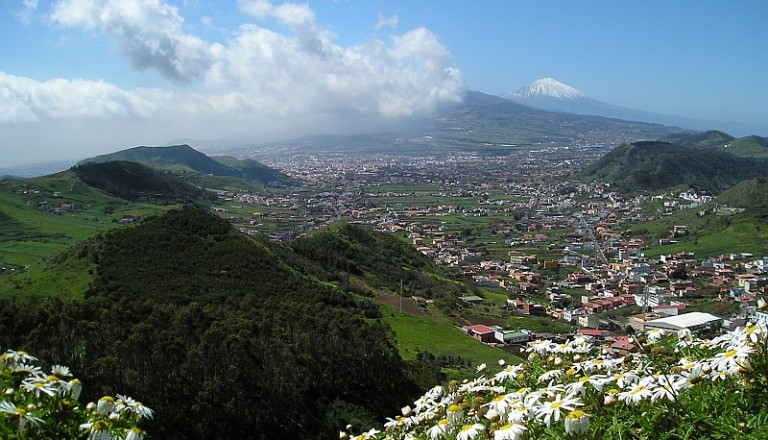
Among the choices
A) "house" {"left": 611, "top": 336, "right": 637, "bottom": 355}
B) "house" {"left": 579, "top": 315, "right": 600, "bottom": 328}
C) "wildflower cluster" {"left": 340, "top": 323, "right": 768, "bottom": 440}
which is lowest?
"house" {"left": 579, "top": 315, "right": 600, "bottom": 328}

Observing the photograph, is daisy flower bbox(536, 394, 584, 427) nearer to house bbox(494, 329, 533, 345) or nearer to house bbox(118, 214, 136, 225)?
house bbox(494, 329, 533, 345)

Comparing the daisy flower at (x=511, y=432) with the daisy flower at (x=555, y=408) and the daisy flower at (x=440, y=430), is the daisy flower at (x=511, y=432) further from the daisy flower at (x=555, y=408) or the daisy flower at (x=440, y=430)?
the daisy flower at (x=440, y=430)

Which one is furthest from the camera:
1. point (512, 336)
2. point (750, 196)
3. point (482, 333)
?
point (750, 196)

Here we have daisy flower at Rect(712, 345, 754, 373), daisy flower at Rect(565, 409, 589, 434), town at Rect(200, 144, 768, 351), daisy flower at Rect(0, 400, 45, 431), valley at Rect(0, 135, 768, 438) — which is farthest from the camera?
town at Rect(200, 144, 768, 351)

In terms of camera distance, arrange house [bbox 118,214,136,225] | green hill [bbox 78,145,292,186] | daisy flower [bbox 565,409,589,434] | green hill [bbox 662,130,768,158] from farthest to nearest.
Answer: green hill [bbox 662,130,768,158]
green hill [bbox 78,145,292,186]
house [bbox 118,214,136,225]
daisy flower [bbox 565,409,589,434]

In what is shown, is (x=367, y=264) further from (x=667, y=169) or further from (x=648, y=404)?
(x=667, y=169)

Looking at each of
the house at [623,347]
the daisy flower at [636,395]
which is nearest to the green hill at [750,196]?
the house at [623,347]

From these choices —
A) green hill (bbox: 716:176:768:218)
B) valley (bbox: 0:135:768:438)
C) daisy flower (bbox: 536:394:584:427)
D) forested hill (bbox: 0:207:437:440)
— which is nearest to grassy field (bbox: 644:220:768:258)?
valley (bbox: 0:135:768:438)

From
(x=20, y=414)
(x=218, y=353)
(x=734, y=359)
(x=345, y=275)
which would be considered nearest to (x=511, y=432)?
(x=734, y=359)
